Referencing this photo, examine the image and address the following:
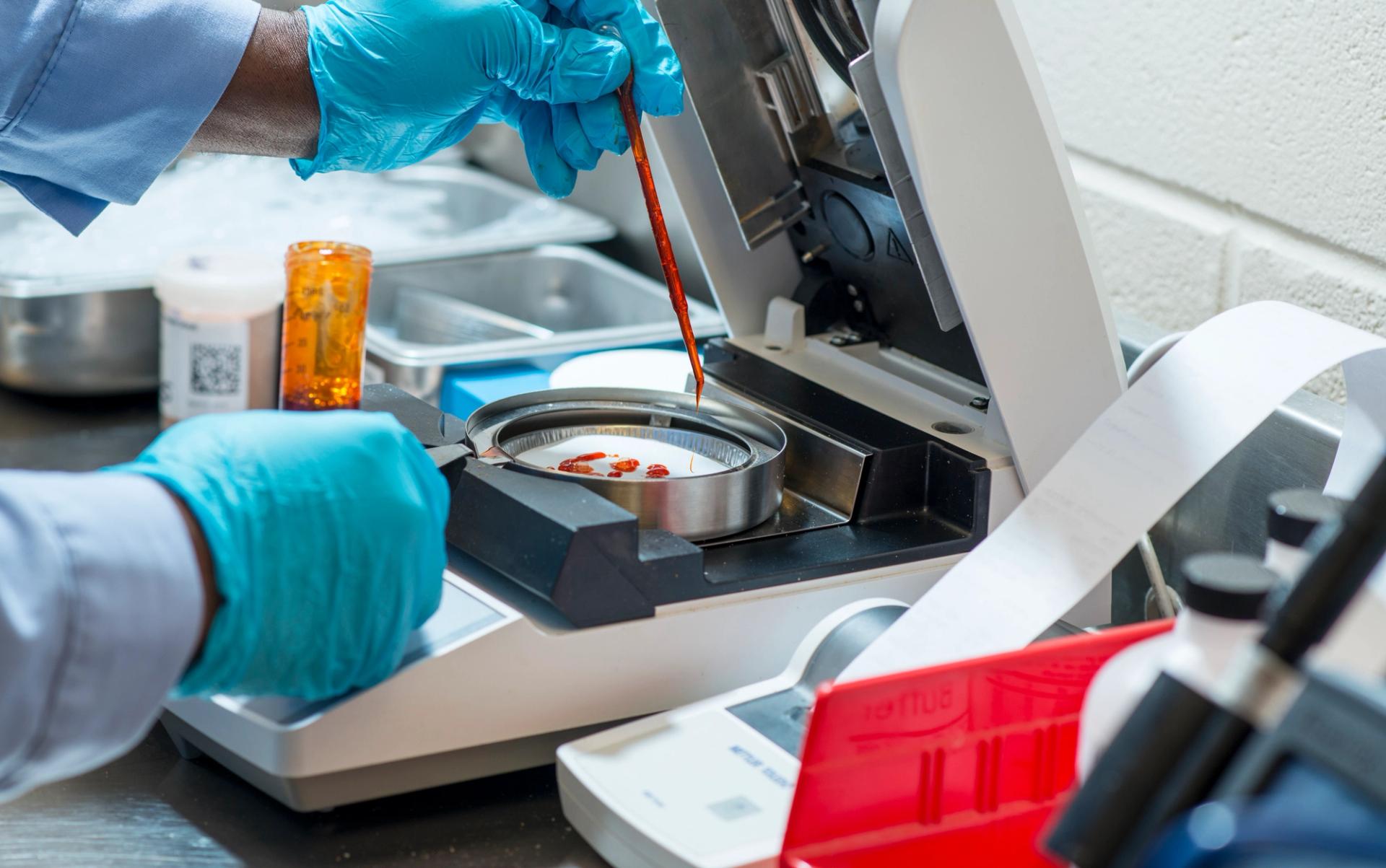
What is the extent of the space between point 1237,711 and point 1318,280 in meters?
1.05

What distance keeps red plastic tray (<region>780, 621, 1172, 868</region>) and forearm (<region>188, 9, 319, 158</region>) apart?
37.2 inches

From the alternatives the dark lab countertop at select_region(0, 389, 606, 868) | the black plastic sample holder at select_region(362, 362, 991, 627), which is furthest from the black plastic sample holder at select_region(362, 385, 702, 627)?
A: the dark lab countertop at select_region(0, 389, 606, 868)

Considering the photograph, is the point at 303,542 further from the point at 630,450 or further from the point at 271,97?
the point at 271,97

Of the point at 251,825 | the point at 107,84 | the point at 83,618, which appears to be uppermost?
the point at 107,84

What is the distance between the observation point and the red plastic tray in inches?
30.7

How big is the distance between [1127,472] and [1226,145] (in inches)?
26.9

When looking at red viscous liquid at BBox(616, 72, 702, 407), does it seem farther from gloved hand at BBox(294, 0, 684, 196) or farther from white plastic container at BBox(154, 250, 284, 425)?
white plastic container at BBox(154, 250, 284, 425)

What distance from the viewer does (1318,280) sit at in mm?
1416

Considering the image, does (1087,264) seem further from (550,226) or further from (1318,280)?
(550,226)

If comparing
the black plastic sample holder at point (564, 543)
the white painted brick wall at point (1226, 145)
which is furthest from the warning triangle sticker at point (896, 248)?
the black plastic sample holder at point (564, 543)

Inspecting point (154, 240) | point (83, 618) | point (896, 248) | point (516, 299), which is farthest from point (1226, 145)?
point (154, 240)

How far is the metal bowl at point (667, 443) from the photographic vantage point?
109 centimetres

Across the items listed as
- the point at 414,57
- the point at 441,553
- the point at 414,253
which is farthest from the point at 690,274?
the point at 441,553

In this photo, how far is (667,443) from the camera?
131 centimetres
